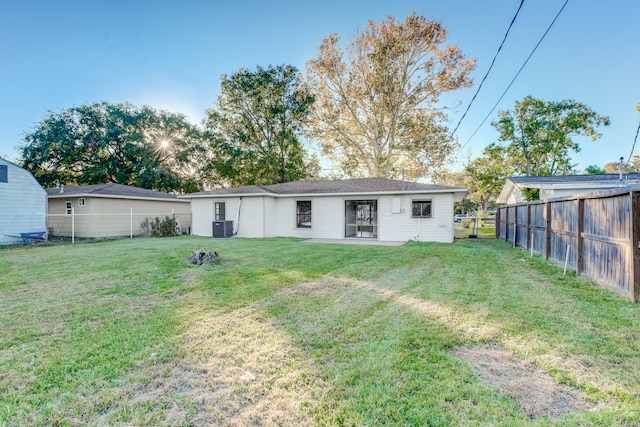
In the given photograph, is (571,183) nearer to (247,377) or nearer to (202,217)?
(247,377)

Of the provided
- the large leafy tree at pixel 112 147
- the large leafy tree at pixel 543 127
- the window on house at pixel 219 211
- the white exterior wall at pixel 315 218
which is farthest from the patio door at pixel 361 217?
the large leafy tree at pixel 543 127

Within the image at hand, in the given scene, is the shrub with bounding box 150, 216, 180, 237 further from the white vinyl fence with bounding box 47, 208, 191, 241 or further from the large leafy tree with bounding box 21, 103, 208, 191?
the large leafy tree with bounding box 21, 103, 208, 191

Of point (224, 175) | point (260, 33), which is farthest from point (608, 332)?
point (224, 175)

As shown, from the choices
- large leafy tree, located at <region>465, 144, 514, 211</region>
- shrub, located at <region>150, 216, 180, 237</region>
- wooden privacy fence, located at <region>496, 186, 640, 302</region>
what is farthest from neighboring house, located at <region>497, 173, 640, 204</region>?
shrub, located at <region>150, 216, 180, 237</region>

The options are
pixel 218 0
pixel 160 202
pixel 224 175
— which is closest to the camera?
pixel 218 0

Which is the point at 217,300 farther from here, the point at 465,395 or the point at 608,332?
the point at 608,332

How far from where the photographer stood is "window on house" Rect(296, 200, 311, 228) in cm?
1467

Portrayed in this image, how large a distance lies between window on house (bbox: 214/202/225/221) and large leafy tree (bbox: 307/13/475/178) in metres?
11.3

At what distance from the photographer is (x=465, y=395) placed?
210 cm

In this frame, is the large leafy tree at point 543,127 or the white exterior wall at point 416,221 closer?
the white exterior wall at point 416,221

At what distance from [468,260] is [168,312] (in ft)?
22.6

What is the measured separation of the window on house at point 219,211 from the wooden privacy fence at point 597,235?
1239 cm

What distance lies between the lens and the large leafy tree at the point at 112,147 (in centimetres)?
2212

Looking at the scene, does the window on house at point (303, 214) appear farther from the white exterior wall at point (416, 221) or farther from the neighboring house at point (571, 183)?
the neighboring house at point (571, 183)
